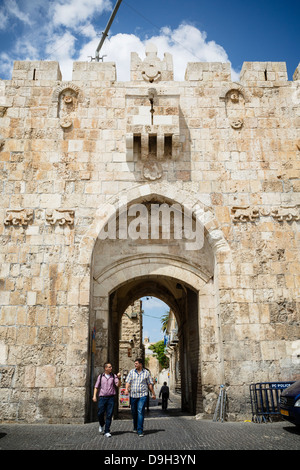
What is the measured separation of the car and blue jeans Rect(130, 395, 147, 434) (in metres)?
2.21

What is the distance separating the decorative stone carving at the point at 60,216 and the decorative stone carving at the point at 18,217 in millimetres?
393

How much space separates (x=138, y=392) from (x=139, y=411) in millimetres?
273

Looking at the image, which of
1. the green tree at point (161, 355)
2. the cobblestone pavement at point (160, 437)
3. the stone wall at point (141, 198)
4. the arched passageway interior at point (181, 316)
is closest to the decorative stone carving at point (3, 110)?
the stone wall at point (141, 198)

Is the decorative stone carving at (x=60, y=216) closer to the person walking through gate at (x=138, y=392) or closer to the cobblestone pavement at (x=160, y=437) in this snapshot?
the person walking through gate at (x=138, y=392)

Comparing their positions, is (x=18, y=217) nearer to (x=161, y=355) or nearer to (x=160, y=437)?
(x=160, y=437)

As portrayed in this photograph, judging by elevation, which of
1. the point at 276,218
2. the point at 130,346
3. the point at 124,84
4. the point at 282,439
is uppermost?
the point at 124,84

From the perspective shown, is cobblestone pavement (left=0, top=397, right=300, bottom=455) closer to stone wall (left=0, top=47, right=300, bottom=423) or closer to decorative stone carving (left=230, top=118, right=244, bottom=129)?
stone wall (left=0, top=47, right=300, bottom=423)

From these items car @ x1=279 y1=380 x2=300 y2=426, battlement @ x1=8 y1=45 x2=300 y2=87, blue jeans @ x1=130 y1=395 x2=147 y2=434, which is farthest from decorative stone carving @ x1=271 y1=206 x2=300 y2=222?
blue jeans @ x1=130 y1=395 x2=147 y2=434

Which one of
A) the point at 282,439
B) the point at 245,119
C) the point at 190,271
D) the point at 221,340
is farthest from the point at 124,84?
the point at 282,439

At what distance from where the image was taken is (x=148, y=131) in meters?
8.67

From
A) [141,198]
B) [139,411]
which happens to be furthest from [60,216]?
[139,411]
